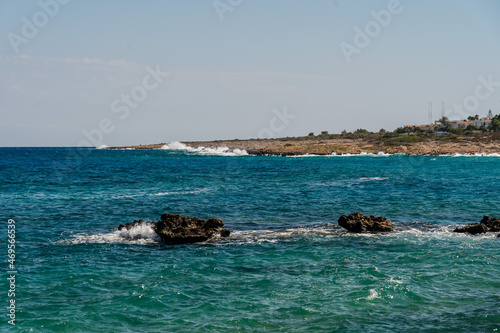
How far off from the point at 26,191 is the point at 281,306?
149 ft

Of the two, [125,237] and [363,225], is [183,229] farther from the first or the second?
[363,225]

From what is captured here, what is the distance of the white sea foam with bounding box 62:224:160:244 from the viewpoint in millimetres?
26125

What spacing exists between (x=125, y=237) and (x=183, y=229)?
3763mm

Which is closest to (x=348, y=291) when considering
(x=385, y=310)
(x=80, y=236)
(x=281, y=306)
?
(x=385, y=310)

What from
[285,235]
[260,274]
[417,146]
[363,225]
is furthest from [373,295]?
[417,146]

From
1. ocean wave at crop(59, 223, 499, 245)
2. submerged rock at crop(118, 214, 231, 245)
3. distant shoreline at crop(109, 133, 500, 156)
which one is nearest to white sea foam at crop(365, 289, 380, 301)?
ocean wave at crop(59, 223, 499, 245)

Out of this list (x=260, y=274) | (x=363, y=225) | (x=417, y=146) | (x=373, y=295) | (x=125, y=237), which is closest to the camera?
(x=373, y=295)

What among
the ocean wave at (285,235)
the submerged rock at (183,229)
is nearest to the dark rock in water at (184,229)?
the submerged rock at (183,229)

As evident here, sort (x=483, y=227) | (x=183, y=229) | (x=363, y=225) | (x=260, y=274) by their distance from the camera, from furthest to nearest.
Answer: (x=363, y=225) < (x=483, y=227) < (x=183, y=229) < (x=260, y=274)

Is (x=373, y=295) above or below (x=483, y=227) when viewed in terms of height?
below

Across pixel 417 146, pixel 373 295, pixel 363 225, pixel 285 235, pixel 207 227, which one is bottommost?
pixel 373 295

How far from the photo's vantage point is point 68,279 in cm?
1909

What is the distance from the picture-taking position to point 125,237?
88.9 ft

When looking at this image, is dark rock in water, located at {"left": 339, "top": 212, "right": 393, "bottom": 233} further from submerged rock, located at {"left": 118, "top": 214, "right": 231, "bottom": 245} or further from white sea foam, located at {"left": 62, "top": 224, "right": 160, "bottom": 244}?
white sea foam, located at {"left": 62, "top": 224, "right": 160, "bottom": 244}
